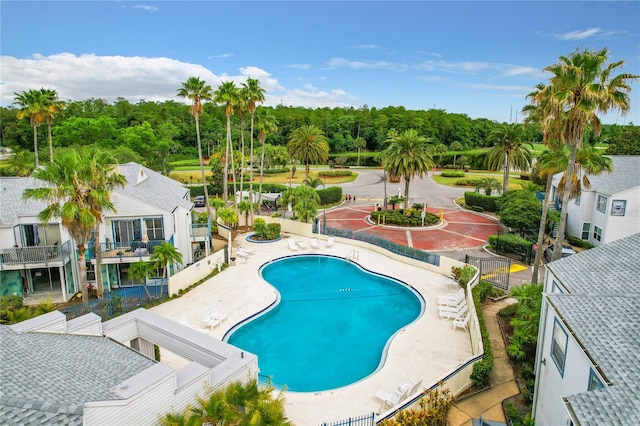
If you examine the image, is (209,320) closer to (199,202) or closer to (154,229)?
(154,229)

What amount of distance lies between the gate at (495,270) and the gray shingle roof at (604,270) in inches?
388

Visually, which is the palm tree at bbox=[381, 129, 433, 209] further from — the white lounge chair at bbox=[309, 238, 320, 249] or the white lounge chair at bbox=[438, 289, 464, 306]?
the white lounge chair at bbox=[438, 289, 464, 306]

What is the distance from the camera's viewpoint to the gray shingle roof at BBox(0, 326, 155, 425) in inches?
303

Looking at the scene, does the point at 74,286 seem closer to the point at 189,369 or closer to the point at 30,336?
the point at 30,336

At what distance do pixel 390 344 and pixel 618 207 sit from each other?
74.1 ft

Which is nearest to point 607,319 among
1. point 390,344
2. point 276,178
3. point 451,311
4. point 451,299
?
point 390,344

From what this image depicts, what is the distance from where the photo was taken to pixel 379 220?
42.5 meters

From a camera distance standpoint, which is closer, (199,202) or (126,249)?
(126,249)

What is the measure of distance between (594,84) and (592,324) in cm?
1268

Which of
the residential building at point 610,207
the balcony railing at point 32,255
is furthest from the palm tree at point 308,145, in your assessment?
the balcony railing at point 32,255

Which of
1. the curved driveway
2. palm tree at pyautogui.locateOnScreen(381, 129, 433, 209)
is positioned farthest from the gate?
palm tree at pyautogui.locateOnScreen(381, 129, 433, 209)

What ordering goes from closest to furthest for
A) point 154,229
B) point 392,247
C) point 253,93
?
point 154,229, point 392,247, point 253,93

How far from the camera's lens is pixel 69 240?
22766 mm

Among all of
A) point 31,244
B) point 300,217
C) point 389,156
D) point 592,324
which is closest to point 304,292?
point 300,217
